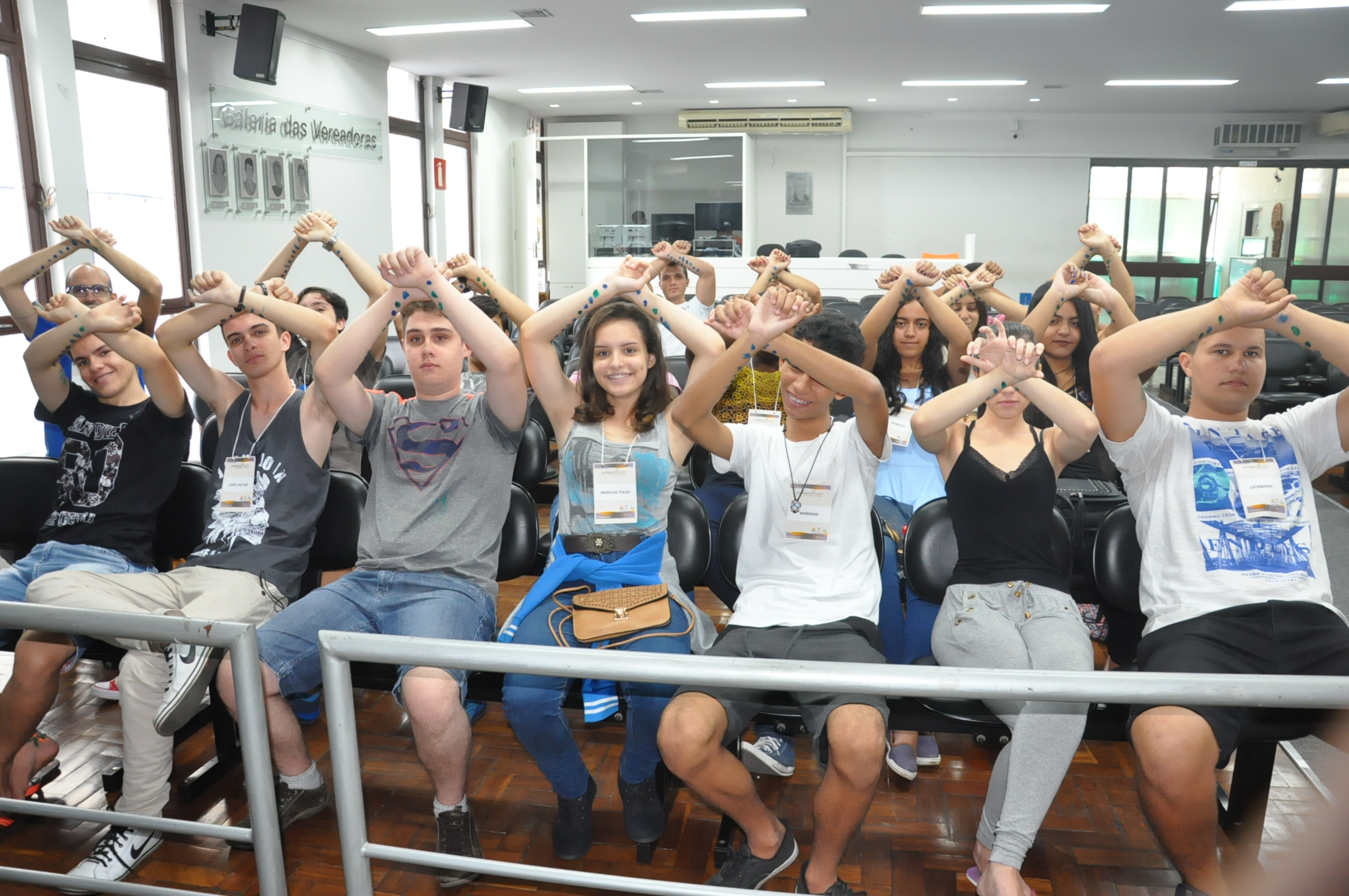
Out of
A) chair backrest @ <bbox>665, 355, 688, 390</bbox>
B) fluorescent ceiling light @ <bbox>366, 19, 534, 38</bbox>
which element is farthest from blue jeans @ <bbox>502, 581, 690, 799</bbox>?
fluorescent ceiling light @ <bbox>366, 19, 534, 38</bbox>

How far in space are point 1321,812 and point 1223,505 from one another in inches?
46.1

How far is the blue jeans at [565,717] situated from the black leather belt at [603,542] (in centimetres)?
17

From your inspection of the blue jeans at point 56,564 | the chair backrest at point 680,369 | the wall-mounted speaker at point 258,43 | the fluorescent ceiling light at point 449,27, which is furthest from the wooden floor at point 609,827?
the fluorescent ceiling light at point 449,27

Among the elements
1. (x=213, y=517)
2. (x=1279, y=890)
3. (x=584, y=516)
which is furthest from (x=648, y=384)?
(x=1279, y=890)

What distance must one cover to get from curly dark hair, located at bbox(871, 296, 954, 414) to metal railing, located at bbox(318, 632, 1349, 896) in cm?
197

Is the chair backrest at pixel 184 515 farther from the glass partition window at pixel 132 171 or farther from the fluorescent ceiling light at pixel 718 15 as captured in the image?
the fluorescent ceiling light at pixel 718 15

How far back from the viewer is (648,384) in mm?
2451

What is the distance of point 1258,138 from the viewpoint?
514 inches

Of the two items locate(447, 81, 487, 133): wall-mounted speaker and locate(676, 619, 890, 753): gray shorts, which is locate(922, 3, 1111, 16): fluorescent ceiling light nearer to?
locate(447, 81, 487, 133): wall-mounted speaker

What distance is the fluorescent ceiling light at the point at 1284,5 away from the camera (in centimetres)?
643

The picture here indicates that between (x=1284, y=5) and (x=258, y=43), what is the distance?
7628 mm

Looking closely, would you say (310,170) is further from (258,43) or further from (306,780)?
(306,780)

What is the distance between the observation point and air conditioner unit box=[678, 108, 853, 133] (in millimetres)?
12727

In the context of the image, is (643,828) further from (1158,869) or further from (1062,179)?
(1062,179)
